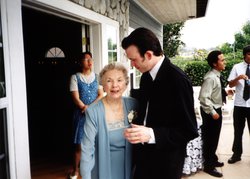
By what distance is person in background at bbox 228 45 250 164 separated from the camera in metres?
3.99

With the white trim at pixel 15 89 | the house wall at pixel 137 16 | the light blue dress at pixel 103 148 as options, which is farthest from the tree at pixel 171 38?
the light blue dress at pixel 103 148

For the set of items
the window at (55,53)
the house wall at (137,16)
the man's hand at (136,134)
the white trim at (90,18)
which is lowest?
the man's hand at (136,134)

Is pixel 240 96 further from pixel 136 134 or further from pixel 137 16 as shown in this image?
pixel 137 16

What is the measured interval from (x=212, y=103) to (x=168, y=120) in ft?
7.54

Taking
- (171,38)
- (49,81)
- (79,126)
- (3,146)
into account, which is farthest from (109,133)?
(171,38)

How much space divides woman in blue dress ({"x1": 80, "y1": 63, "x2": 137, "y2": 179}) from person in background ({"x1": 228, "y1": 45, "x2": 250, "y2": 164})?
2.60 m

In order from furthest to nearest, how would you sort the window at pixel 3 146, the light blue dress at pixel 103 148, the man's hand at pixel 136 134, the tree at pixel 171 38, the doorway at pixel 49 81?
1. the tree at pixel 171 38
2. the doorway at pixel 49 81
3. the window at pixel 3 146
4. the light blue dress at pixel 103 148
5. the man's hand at pixel 136 134

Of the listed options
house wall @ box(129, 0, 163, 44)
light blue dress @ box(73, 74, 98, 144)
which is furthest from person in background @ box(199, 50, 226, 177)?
house wall @ box(129, 0, 163, 44)

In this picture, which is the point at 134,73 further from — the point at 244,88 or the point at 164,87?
the point at 164,87

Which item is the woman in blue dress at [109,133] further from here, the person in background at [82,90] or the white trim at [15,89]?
the person in background at [82,90]

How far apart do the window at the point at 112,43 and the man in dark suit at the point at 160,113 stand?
9.23 feet

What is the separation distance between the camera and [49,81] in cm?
506

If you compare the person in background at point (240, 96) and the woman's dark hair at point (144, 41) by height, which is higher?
the woman's dark hair at point (144, 41)

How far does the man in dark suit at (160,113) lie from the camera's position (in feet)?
4.96
